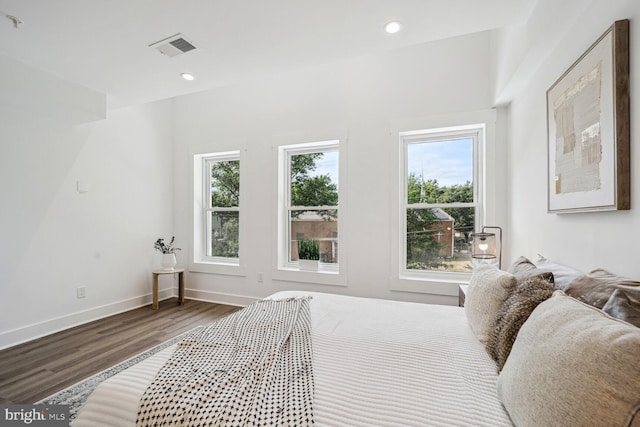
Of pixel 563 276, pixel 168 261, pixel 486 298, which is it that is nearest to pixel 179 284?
pixel 168 261

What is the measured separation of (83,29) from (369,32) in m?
2.00

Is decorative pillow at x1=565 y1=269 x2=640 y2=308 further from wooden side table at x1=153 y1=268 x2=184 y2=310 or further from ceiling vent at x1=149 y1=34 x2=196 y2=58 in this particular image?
wooden side table at x1=153 y1=268 x2=184 y2=310

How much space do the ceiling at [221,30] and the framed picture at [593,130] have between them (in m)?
0.70

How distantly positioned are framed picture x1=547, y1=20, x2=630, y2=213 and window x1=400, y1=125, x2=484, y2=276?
4.37ft

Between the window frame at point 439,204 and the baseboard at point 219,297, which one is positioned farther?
the baseboard at point 219,297

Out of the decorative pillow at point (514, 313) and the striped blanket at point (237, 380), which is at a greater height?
the decorative pillow at point (514, 313)

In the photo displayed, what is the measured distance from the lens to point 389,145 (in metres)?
3.25

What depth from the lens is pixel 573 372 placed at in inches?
27.6

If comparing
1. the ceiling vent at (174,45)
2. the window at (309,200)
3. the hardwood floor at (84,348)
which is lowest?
the hardwood floor at (84,348)

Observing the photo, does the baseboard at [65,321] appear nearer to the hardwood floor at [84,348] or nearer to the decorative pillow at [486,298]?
the hardwood floor at [84,348]

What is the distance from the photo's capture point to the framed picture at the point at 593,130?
47.6 inches

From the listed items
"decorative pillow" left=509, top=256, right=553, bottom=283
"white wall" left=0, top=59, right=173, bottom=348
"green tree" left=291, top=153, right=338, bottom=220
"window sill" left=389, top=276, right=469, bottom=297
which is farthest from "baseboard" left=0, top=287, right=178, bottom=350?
"decorative pillow" left=509, top=256, right=553, bottom=283

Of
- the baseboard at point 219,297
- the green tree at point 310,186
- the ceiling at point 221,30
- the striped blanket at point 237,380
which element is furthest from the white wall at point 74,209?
the striped blanket at point 237,380

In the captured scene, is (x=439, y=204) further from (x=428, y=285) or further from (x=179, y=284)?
(x=179, y=284)
